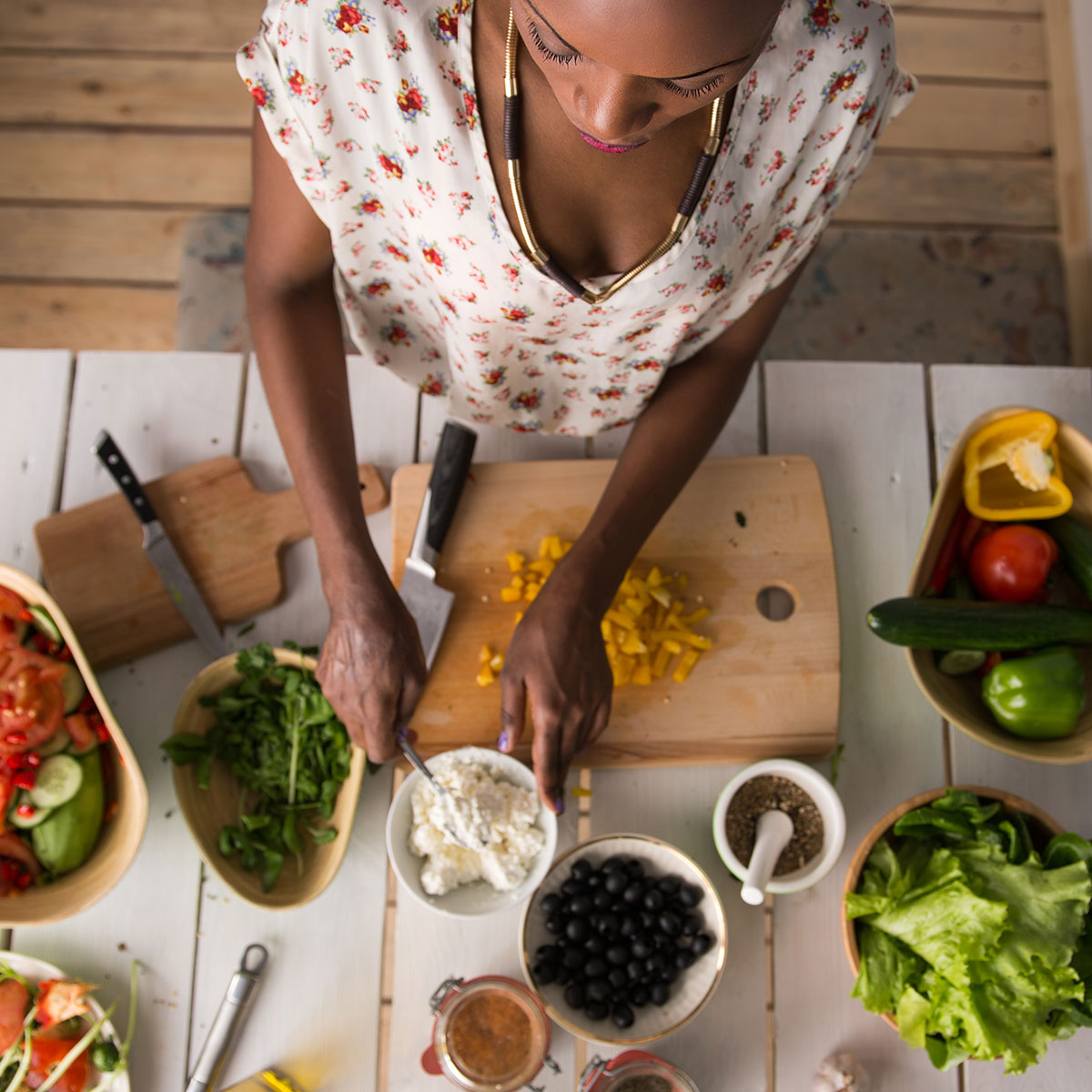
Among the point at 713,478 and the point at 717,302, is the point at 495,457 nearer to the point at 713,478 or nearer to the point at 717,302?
the point at 713,478

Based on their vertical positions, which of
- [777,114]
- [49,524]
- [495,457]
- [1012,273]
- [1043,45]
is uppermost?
[1043,45]

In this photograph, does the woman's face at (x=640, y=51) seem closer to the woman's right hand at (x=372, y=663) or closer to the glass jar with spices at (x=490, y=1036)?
the woman's right hand at (x=372, y=663)

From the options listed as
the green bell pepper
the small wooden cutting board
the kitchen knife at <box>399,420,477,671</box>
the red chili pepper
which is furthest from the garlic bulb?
the small wooden cutting board

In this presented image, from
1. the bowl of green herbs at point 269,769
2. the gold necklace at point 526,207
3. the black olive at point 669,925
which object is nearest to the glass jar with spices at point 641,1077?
the black olive at point 669,925

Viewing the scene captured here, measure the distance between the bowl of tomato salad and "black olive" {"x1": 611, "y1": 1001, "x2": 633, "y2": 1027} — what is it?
0.62 meters

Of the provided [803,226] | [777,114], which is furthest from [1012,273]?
[777,114]

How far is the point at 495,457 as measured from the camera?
141 centimetres

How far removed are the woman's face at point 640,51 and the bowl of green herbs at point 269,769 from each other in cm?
80

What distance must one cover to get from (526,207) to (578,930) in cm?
84

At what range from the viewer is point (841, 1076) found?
117 cm

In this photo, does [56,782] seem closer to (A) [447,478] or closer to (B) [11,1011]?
(B) [11,1011]

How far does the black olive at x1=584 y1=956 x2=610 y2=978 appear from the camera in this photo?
1.13m

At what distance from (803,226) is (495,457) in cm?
58

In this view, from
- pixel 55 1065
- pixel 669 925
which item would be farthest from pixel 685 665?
pixel 55 1065
